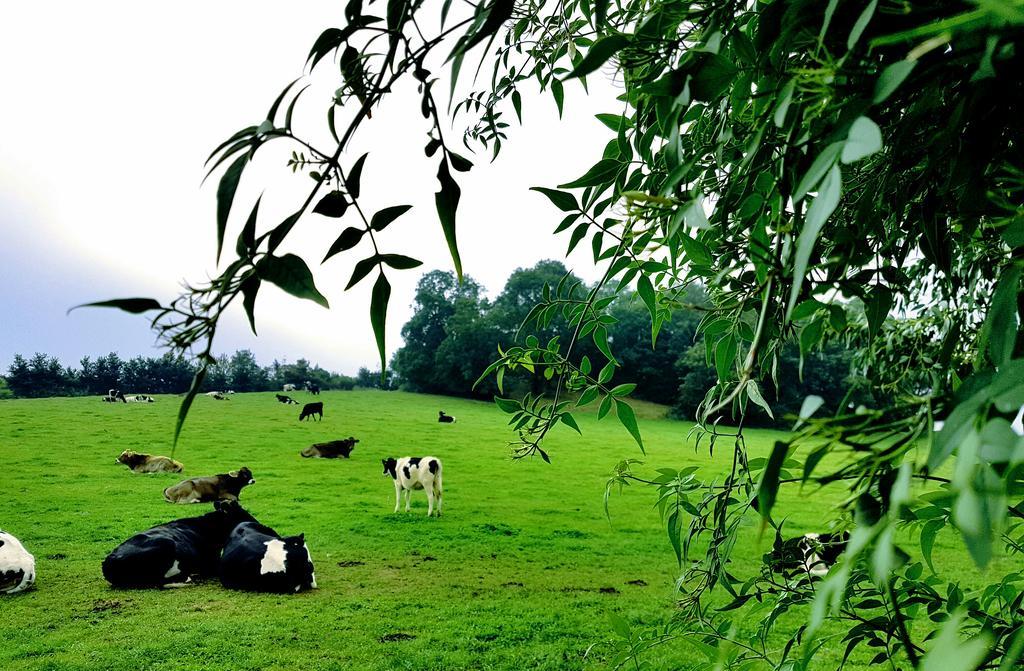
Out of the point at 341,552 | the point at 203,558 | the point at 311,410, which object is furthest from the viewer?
the point at 311,410

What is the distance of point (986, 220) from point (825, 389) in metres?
20.2

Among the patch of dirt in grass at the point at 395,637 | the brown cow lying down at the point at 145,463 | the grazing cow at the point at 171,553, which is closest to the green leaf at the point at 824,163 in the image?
the patch of dirt in grass at the point at 395,637

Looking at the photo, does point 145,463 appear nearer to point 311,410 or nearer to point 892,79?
point 311,410

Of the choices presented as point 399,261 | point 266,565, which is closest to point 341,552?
point 266,565

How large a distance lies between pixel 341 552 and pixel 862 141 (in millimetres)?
6573

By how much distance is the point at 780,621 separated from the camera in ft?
16.2

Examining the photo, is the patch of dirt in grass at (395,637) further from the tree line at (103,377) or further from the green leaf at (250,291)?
the tree line at (103,377)

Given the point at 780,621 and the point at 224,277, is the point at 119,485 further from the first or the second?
the point at 224,277

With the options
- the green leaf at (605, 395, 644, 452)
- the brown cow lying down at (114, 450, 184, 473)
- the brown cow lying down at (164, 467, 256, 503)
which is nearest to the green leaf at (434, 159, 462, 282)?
the green leaf at (605, 395, 644, 452)

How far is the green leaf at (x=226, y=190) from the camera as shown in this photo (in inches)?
11.3

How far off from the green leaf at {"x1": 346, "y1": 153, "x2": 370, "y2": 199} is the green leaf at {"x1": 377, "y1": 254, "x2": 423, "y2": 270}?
1.5 inches

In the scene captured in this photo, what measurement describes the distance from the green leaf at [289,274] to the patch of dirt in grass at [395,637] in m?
4.49

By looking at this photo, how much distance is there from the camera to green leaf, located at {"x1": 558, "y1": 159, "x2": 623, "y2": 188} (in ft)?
1.85

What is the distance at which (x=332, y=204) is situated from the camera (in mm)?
369
